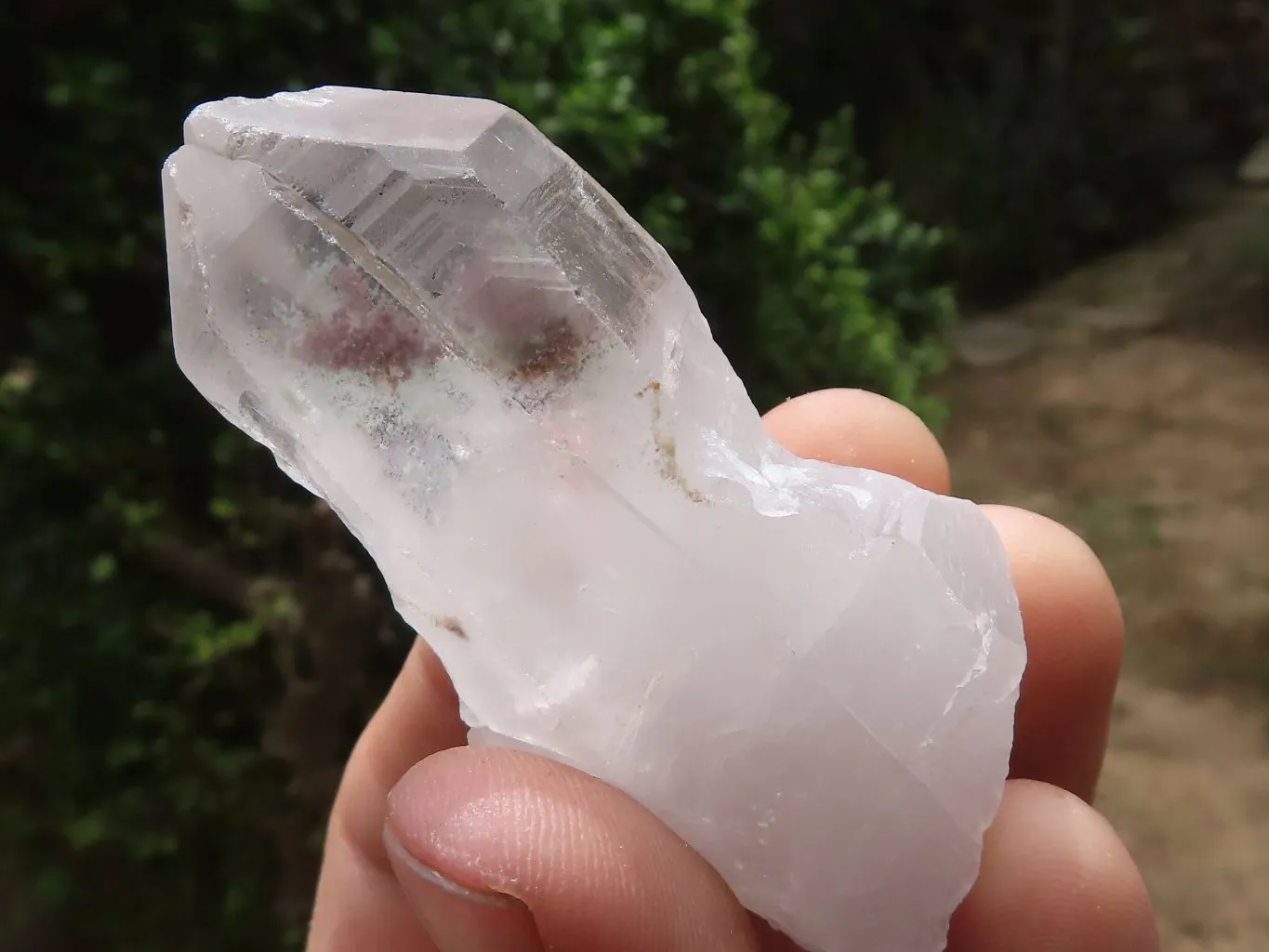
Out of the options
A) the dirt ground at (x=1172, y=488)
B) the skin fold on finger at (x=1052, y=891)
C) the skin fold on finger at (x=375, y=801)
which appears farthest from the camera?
the dirt ground at (x=1172, y=488)

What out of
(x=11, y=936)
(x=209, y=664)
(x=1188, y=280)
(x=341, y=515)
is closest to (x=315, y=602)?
(x=209, y=664)

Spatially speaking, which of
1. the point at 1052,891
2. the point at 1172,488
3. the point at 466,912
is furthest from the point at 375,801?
the point at 1172,488

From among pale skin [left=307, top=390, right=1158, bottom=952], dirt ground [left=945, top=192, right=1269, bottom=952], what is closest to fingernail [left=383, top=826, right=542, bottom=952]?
pale skin [left=307, top=390, right=1158, bottom=952]

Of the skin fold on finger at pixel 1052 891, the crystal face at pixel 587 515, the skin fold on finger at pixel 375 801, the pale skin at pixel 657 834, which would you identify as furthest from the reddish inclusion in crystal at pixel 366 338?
the skin fold on finger at pixel 1052 891

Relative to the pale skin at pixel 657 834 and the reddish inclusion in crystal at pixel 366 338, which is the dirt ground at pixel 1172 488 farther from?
the reddish inclusion in crystal at pixel 366 338

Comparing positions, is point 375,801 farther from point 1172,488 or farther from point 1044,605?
point 1172,488

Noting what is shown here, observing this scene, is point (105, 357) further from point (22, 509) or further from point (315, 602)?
point (315, 602)
